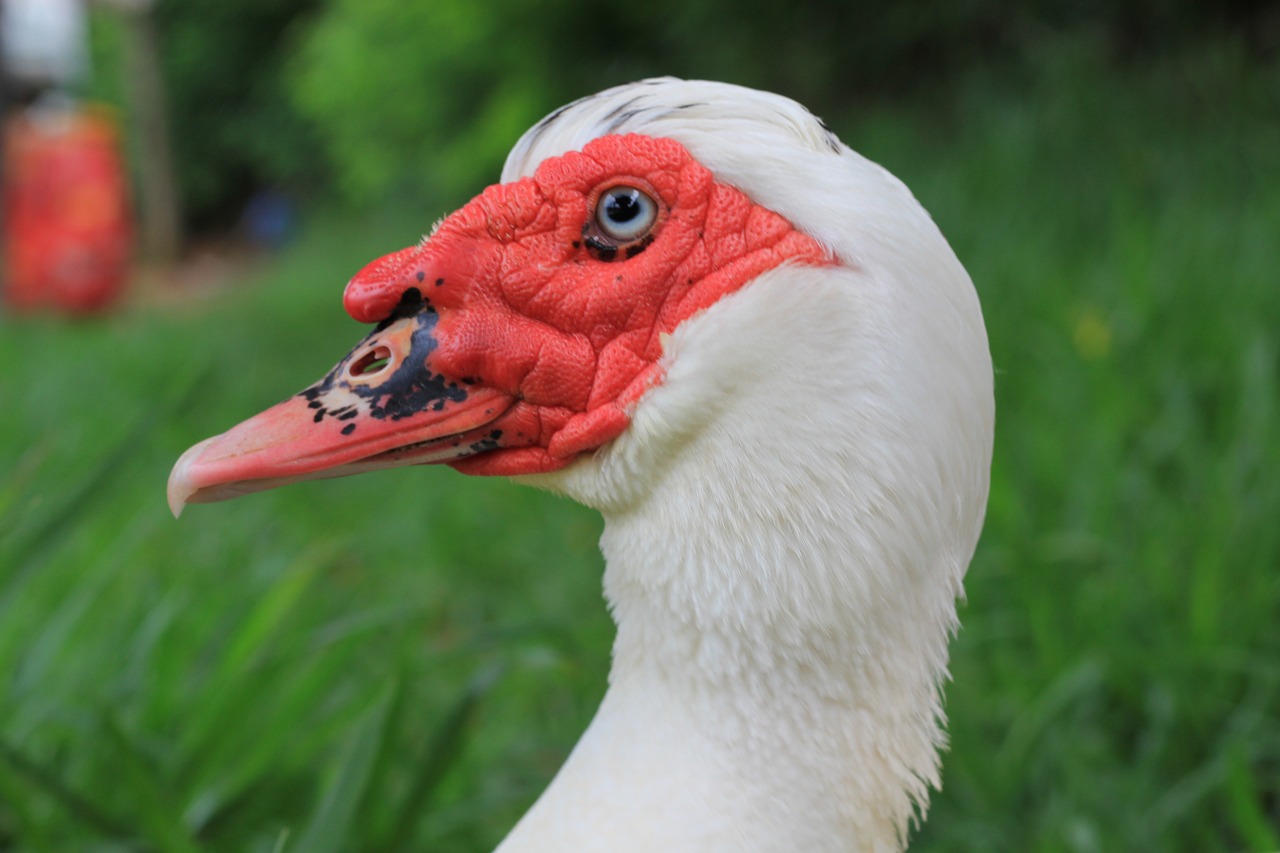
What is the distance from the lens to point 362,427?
100cm

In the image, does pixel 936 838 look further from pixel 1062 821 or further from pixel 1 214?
pixel 1 214

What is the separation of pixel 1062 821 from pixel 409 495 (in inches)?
85.9

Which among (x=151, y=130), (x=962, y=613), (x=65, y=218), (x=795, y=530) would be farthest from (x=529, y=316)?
(x=151, y=130)

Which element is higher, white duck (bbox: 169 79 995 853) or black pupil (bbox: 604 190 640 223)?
black pupil (bbox: 604 190 640 223)

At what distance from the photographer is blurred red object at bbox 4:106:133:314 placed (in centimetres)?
855

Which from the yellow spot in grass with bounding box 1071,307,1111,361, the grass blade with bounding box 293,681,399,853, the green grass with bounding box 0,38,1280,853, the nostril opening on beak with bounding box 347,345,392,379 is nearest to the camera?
the nostril opening on beak with bounding box 347,345,392,379

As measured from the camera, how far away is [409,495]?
3.39 meters

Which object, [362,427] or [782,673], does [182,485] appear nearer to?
[362,427]

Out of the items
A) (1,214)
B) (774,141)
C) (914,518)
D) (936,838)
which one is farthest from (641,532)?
(1,214)

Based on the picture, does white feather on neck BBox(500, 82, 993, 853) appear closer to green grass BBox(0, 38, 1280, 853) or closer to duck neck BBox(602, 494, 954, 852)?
duck neck BBox(602, 494, 954, 852)

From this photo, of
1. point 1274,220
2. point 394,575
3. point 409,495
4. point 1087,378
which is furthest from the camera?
point 409,495

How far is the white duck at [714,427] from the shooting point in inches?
36.8

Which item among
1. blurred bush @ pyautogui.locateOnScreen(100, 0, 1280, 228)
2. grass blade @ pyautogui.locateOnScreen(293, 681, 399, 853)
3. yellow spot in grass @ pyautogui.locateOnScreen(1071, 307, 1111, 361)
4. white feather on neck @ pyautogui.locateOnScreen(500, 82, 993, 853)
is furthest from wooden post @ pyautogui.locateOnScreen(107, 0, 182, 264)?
white feather on neck @ pyautogui.locateOnScreen(500, 82, 993, 853)

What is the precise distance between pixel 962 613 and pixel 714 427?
4.46ft
